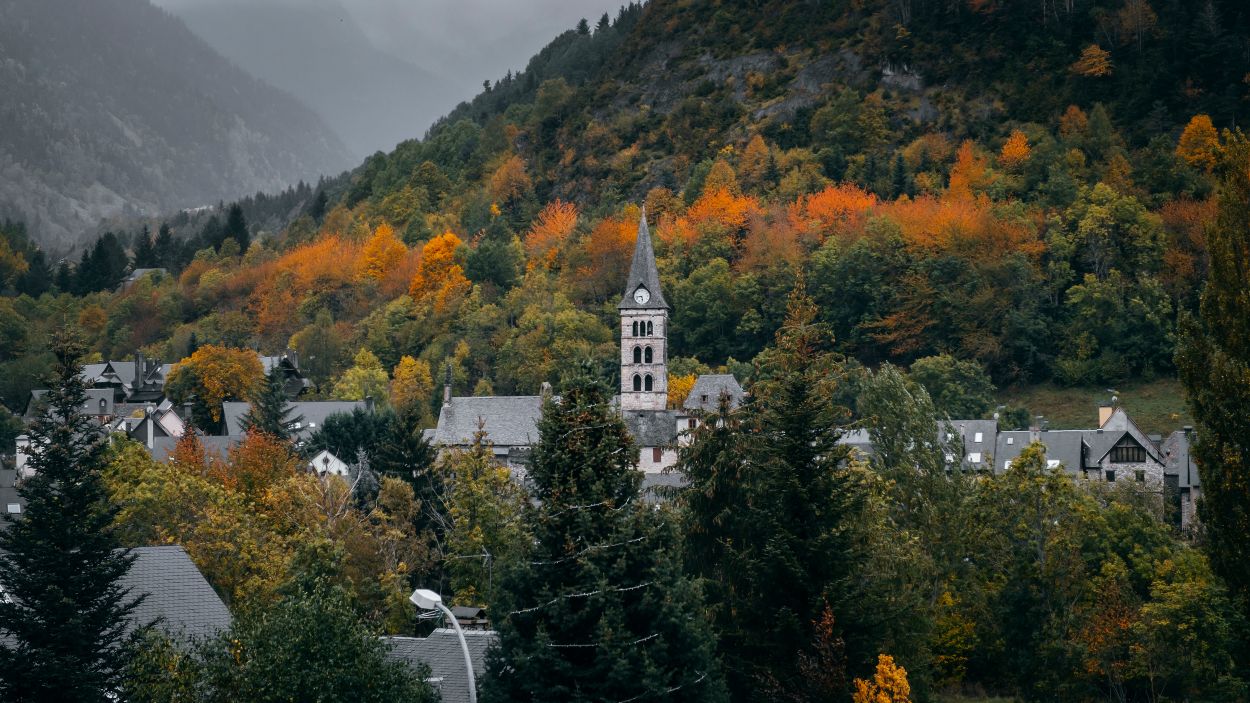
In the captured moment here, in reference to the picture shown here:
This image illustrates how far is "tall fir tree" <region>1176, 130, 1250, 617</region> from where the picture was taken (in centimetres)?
3203

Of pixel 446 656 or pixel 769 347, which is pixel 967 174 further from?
pixel 446 656

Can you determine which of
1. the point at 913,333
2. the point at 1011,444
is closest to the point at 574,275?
the point at 913,333

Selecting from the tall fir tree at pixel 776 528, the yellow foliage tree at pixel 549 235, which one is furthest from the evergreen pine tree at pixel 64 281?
the tall fir tree at pixel 776 528

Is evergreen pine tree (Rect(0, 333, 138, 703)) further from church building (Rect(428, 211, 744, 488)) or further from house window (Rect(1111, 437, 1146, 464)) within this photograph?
house window (Rect(1111, 437, 1146, 464))

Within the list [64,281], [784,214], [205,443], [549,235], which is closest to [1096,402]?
[784,214]

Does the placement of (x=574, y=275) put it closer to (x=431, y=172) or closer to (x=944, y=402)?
(x=944, y=402)

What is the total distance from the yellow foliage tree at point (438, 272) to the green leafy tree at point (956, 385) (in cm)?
4783

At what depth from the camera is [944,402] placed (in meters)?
98.2

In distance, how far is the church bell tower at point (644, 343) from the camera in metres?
91.2

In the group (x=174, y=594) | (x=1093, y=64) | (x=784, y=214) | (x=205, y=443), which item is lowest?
(x=174, y=594)

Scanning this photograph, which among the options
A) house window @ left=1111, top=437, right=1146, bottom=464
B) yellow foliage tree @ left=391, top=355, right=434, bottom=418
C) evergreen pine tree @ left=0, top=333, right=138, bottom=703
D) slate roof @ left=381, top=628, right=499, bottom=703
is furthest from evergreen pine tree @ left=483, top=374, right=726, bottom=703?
yellow foliage tree @ left=391, top=355, right=434, bottom=418

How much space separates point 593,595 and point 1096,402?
234 feet

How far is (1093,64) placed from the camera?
146 m

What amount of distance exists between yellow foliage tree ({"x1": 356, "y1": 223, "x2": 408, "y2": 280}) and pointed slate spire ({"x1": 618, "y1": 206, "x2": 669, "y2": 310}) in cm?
5962
